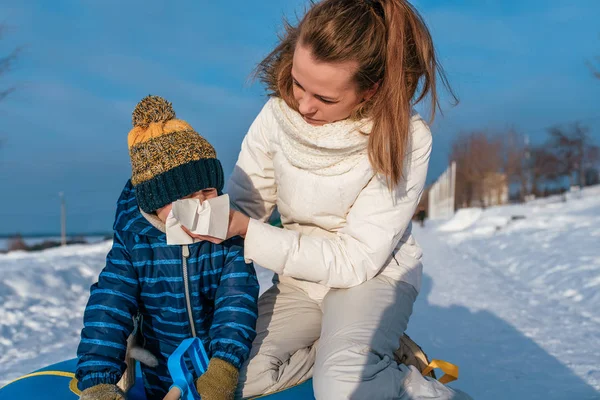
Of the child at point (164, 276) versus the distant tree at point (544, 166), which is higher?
the child at point (164, 276)

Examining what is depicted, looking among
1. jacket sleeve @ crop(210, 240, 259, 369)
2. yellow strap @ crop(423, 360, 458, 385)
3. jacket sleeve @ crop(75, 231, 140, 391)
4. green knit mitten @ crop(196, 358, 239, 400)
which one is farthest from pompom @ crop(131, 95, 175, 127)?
yellow strap @ crop(423, 360, 458, 385)

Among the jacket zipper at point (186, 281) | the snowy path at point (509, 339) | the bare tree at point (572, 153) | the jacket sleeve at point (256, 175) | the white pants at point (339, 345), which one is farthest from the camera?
the bare tree at point (572, 153)

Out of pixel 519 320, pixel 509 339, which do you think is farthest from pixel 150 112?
pixel 519 320

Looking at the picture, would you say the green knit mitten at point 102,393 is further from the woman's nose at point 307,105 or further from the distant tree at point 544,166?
the distant tree at point 544,166

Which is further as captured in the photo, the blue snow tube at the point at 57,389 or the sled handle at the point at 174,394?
the blue snow tube at the point at 57,389

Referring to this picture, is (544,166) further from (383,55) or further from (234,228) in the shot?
(234,228)

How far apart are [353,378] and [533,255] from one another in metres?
7.00

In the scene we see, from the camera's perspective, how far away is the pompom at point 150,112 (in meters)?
1.77

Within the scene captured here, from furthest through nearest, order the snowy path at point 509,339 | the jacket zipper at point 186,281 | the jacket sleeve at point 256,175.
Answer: the snowy path at point 509,339 < the jacket sleeve at point 256,175 < the jacket zipper at point 186,281

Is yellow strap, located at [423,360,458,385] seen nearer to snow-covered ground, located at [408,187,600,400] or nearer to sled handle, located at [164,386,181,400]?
snow-covered ground, located at [408,187,600,400]

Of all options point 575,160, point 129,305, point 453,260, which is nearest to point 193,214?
point 129,305

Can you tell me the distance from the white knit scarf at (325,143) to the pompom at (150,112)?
435mm

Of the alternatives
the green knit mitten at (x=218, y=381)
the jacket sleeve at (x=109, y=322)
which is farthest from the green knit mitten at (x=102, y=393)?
the green knit mitten at (x=218, y=381)

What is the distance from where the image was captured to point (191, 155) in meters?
1.72
